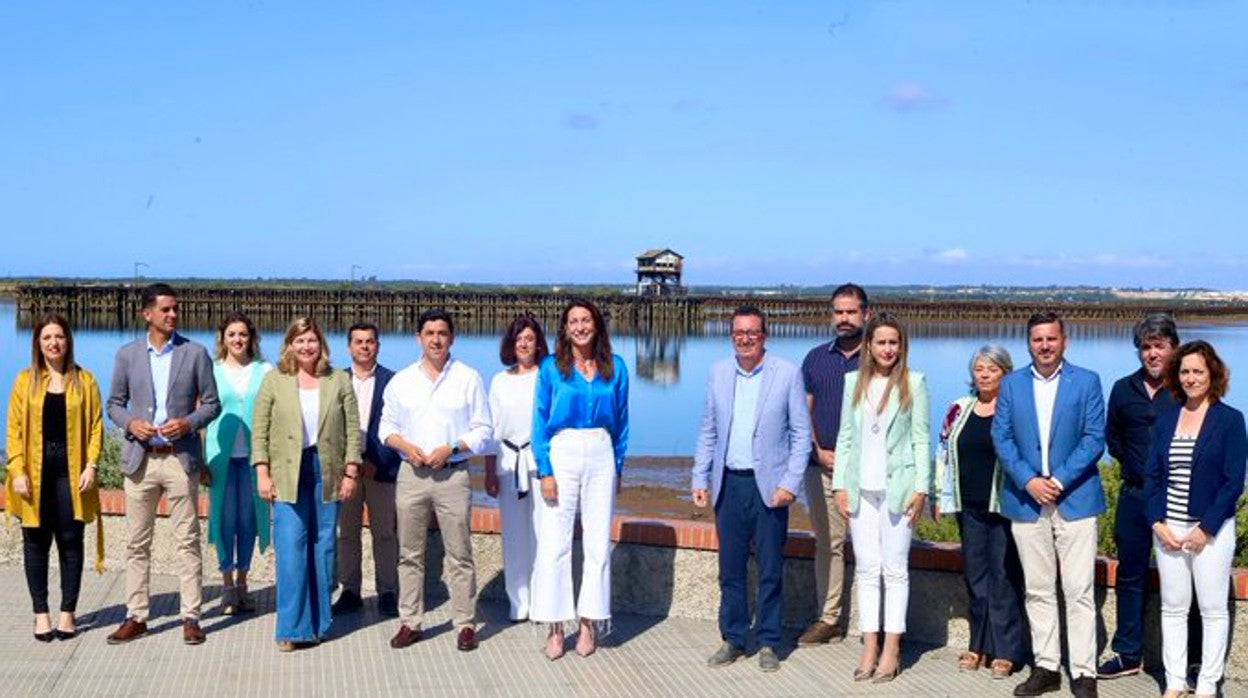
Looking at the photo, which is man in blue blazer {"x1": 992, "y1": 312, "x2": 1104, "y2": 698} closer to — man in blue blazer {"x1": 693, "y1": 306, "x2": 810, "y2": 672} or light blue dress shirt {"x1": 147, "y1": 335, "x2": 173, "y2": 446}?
man in blue blazer {"x1": 693, "y1": 306, "x2": 810, "y2": 672}

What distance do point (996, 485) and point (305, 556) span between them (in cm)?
326

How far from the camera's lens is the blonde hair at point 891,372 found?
5.84 metres

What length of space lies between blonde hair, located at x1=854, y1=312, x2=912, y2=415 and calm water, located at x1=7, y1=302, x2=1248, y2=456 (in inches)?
579

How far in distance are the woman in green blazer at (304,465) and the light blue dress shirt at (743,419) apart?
71.8 inches

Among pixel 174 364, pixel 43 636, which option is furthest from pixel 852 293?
pixel 43 636

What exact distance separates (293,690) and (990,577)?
313cm

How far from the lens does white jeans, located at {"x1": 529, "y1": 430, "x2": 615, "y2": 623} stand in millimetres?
6156

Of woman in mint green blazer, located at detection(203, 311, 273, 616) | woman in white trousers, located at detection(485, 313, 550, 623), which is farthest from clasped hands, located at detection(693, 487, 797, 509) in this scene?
woman in mint green blazer, located at detection(203, 311, 273, 616)

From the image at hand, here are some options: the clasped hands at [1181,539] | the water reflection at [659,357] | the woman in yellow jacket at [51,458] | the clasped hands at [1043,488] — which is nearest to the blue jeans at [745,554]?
the clasped hands at [1043,488]

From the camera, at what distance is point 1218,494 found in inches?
208

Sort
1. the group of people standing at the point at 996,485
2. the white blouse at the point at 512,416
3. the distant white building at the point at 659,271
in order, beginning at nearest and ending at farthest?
the group of people standing at the point at 996,485 < the white blouse at the point at 512,416 < the distant white building at the point at 659,271

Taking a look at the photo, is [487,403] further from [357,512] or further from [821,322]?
[821,322]

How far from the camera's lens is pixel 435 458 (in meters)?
6.23

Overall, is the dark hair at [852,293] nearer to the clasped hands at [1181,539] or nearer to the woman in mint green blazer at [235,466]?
the clasped hands at [1181,539]
